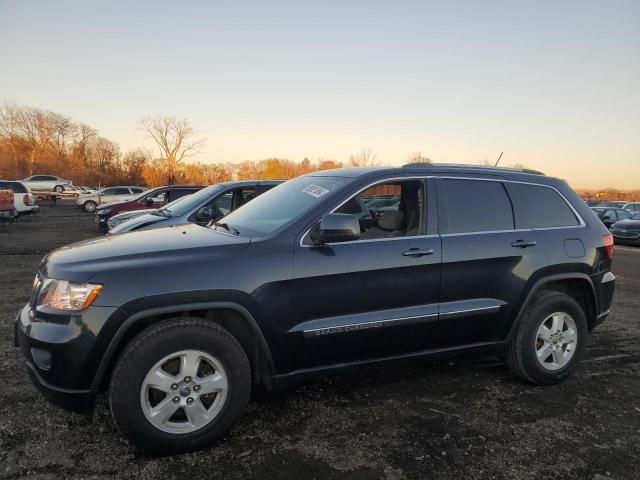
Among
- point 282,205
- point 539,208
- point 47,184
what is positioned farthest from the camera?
point 47,184

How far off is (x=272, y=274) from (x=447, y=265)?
4.42ft

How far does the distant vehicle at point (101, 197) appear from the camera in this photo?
27.3 metres

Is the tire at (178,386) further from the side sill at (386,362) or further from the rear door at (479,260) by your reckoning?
the rear door at (479,260)

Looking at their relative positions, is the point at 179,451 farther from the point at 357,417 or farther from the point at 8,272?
the point at 8,272

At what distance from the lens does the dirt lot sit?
2510mm

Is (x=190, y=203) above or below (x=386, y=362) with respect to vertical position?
above

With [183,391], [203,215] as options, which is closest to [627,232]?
[203,215]

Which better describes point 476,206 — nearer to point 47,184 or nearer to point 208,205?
point 208,205

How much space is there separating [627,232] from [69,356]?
17.9 m

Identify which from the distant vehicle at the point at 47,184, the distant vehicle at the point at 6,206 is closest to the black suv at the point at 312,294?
the distant vehicle at the point at 6,206

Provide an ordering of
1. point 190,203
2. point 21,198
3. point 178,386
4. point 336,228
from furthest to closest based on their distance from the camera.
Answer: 1. point 21,198
2. point 190,203
3. point 336,228
4. point 178,386

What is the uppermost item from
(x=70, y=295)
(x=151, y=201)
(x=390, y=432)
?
(x=151, y=201)

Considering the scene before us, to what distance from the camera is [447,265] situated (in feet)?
10.7

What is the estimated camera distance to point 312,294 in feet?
9.38
